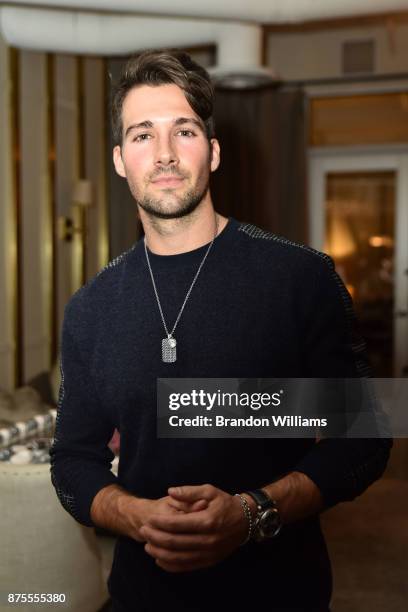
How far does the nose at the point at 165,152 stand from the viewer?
3.57 ft

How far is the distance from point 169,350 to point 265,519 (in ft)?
0.97

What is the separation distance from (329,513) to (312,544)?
247 cm

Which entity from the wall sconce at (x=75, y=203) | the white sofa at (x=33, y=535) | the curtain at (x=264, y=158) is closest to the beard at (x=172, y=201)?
the white sofa at (x=33, y=535)

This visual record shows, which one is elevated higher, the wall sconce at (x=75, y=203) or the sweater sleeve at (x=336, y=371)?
the wall sconce at (x=75, y=203)

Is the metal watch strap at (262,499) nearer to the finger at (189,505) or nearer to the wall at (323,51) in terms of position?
the finger at (189,505)

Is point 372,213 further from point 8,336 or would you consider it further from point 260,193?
point 8,336

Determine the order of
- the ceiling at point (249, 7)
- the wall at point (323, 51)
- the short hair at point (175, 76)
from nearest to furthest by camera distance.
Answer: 1. the short hair at point (175, 76)
2. the ceiling at point (249, 7)
3. the wall at point (323, 51)

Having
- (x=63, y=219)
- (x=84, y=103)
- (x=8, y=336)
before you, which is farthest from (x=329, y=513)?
(x=84, y=103)

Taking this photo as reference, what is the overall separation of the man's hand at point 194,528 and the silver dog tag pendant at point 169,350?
24 centimetres

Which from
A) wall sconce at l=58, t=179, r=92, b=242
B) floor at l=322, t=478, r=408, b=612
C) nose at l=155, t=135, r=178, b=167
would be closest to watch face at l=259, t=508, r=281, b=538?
nose at l=155, t=135, r=178, b=167

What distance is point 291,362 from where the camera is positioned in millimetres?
1046

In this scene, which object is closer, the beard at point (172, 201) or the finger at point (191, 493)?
the finger at point (191, 493)

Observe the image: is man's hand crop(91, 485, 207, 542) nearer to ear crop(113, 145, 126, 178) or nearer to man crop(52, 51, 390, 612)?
man crop(52, 51, 390, 612)
